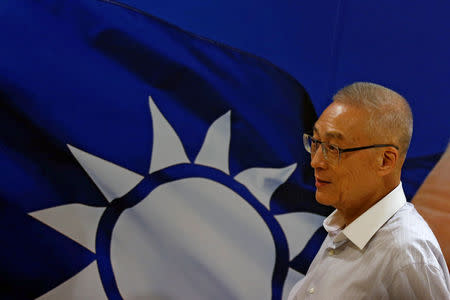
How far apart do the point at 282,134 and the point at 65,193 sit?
0.89m

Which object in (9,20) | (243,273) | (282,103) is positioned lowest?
(243,273)

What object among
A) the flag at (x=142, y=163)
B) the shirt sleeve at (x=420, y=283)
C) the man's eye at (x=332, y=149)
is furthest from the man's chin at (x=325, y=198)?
the flag at (x=142, y=163)

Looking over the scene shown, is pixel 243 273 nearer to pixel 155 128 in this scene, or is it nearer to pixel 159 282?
pixel 159 282

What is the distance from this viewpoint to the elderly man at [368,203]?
98cm

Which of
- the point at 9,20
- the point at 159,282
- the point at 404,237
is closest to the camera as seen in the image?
the point at 404,237

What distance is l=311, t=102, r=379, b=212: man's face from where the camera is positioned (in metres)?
1.08

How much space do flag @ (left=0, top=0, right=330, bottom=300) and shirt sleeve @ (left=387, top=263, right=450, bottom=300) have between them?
3.54ft

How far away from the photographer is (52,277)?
5.92 feet

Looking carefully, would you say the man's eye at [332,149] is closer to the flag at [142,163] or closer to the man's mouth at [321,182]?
the man's mouth at [321,182]

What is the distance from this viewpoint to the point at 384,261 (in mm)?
987

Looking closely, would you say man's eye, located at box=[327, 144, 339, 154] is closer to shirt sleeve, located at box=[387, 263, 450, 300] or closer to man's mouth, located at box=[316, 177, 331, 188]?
man's mouth, located at box=[316, 177, 331, 188]

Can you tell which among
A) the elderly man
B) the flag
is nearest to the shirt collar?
the elderly man

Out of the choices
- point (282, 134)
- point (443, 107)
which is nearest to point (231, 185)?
point (282, 134)

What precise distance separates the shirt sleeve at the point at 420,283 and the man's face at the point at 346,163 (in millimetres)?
215
